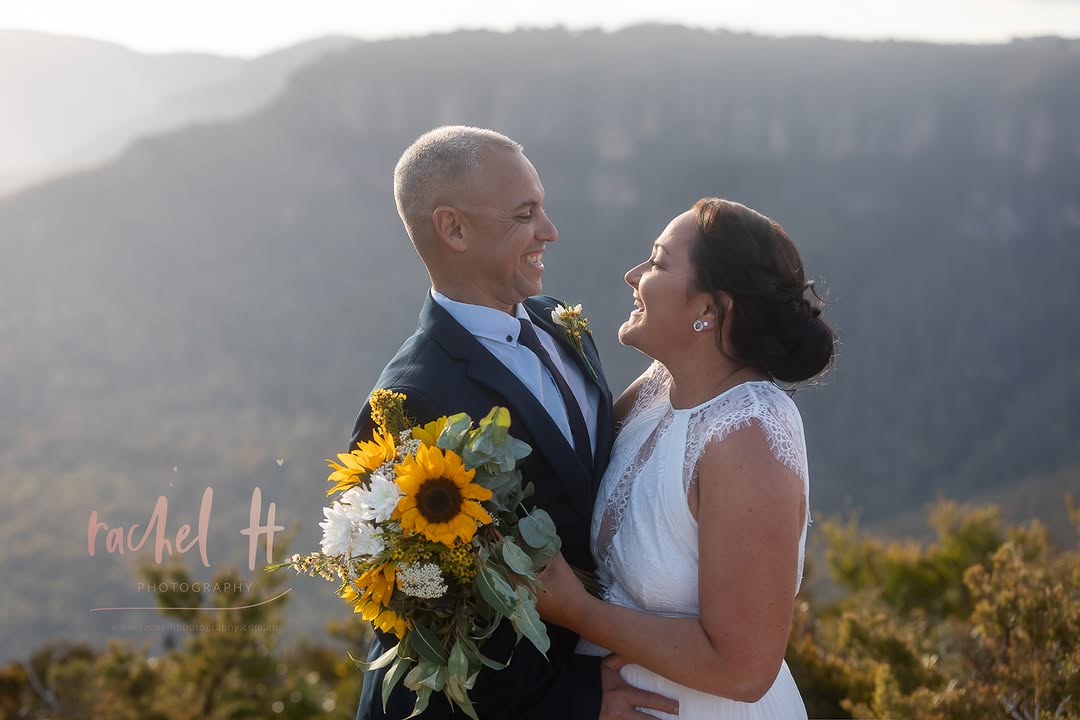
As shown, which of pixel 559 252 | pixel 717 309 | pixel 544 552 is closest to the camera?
pixel 544 552

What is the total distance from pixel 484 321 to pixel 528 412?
466 mm

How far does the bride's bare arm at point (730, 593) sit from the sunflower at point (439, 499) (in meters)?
0.42

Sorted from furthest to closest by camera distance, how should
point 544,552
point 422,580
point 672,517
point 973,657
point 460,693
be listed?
point 973,657 < point 672,517 < point 544,552 < point 460,693 < point 422,580

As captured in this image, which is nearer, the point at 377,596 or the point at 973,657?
the point at 377,596

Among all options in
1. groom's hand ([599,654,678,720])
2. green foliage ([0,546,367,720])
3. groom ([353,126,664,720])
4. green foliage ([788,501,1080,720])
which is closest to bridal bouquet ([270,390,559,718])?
groom ([353,126,664,720])

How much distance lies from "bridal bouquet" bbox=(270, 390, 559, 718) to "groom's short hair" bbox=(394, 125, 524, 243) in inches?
44.5

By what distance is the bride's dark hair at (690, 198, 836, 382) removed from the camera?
2.95m

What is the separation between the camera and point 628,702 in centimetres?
299

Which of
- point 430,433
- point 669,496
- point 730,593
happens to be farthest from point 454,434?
point 730,593

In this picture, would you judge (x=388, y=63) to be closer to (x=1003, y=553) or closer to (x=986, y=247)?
(x=986, y=247)

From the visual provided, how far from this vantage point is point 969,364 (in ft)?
202

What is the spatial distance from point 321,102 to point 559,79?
1997cm

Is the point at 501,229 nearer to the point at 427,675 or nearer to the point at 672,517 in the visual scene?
the point at 672,517

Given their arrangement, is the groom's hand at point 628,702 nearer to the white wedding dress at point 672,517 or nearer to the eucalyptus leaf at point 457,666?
the white wedding dress at point 672,517
